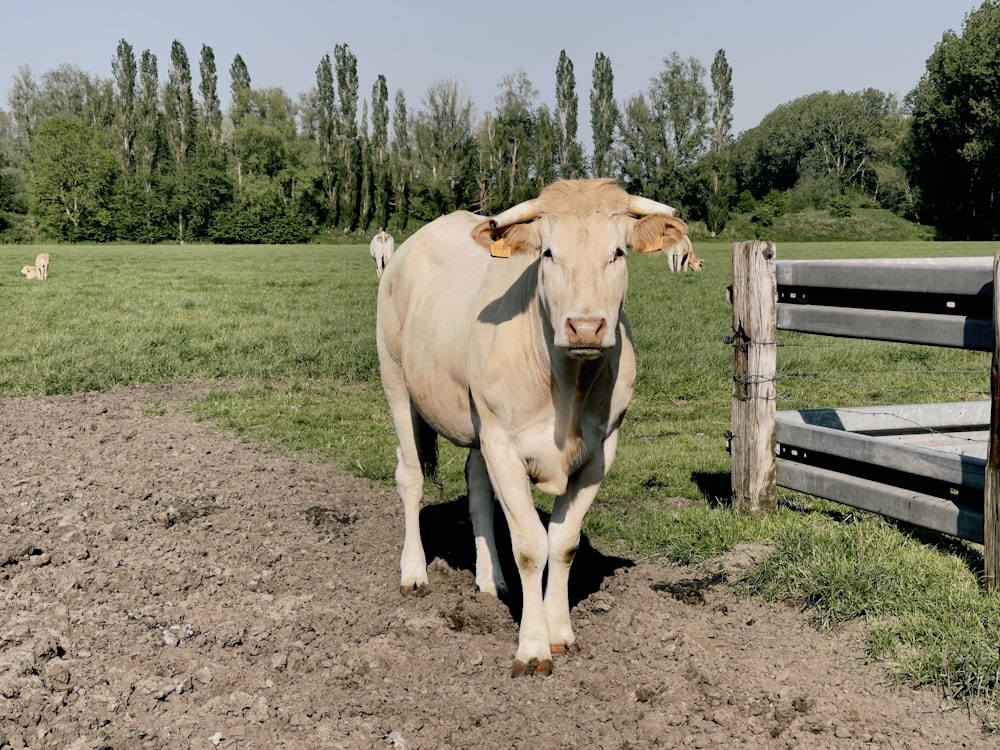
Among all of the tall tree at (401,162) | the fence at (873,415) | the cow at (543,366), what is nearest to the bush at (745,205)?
the tall tree at (401,162)

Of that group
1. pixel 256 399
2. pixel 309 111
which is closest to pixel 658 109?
pixel 309 111

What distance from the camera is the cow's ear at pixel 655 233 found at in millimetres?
4496

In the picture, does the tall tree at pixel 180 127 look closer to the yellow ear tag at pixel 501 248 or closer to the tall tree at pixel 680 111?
the tall tree at pixel 680 111

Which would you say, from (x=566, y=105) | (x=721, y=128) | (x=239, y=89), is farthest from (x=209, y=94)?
(x=721, y=128)

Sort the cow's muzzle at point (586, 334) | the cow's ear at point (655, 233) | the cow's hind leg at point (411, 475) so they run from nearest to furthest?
1. the cow's muzzle at point (586, 334)
2. the cow's ear at point (655, 233)
3. the cow's hind leg at point (411, 475)

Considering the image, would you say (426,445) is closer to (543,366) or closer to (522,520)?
(522,520)

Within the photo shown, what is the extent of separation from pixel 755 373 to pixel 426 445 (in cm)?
231

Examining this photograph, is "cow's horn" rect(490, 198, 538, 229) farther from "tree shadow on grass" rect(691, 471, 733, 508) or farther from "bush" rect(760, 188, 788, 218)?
"bush" rect(760, 188, 788, 218)

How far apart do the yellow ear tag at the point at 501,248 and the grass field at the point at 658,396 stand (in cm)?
236

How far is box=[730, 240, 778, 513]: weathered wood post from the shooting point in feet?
21.9

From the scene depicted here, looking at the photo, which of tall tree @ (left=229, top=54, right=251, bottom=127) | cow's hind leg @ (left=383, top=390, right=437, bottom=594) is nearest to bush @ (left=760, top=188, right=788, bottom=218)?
tall tree @ (left=229, top=54, right=251, bottom=127)

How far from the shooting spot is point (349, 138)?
283 feet

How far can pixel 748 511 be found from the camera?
6777 mm

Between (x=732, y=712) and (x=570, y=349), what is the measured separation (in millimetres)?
1665
